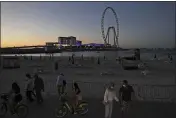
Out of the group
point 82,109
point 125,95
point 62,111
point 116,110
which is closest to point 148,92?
point 116,110

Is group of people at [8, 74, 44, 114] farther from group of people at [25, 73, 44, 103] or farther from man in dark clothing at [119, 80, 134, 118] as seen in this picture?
man in dark clothing at [119, 80, 134, 118]

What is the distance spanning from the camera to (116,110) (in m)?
11.0

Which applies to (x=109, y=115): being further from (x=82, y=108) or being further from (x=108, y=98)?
(x=82, y=108)

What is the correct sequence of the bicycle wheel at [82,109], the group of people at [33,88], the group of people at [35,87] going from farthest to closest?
the group of people at [35,87]
the group of people at [33,88]
the bicycle wheel at [82,109]

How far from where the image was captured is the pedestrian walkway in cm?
1009

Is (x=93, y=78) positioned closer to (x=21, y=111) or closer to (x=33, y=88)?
(x=33, y=88)

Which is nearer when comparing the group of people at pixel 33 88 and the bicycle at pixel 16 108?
the bicycle at pixel 16 108

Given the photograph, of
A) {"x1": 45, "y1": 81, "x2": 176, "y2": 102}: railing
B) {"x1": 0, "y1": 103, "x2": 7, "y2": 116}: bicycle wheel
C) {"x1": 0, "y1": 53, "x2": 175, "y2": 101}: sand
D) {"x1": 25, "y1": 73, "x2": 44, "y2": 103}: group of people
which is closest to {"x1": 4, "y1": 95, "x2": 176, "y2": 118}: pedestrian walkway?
{"x1": 0, "y1": 103, "x2": 7, "y2": 116}: bicycle wheel

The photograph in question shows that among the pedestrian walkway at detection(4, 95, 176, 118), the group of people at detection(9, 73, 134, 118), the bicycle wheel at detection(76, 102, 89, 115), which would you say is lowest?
the pedestrian walkway at detection(4, 95, 176, 118)

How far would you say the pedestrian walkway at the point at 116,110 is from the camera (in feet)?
33.1

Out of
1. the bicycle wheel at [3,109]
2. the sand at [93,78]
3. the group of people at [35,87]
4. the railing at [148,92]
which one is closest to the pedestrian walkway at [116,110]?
the bicycle wheel at [3,109]

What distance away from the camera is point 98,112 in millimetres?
10609

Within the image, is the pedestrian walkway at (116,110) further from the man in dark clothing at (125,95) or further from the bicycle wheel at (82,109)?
the man in dark clothing at (125,95)

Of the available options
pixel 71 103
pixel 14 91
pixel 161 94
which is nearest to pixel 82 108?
pixel 71 103
